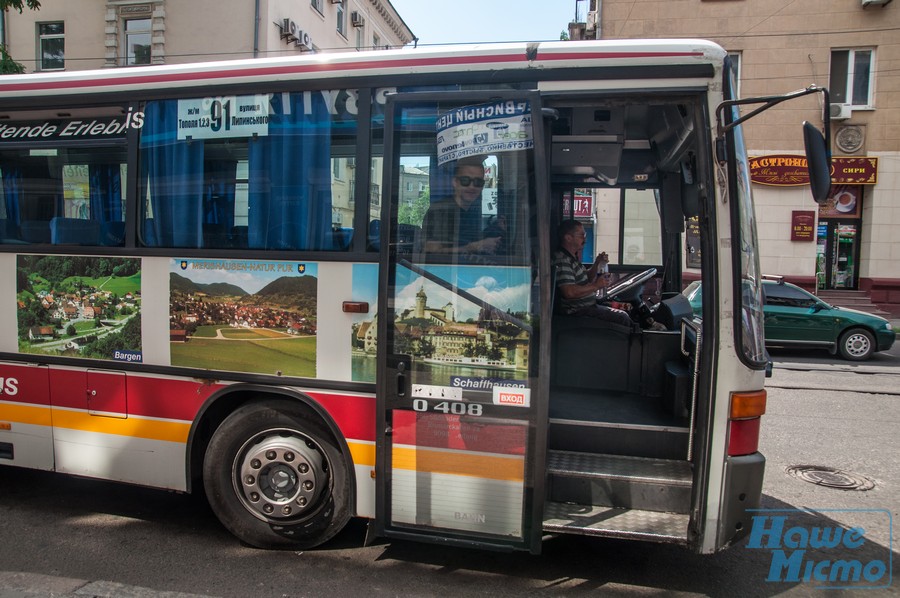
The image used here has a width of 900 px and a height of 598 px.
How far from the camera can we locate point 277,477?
4023 millimetres

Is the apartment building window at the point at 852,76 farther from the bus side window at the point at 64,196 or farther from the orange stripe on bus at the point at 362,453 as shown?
the bus side window at the point at 64,196

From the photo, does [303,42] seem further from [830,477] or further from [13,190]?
[830,477]

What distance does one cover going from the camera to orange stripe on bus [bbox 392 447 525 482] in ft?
11.6

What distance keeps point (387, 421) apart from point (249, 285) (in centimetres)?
123

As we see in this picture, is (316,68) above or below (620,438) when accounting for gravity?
above

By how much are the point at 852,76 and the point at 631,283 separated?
18.1 meters

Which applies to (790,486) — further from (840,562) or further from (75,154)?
(75,154)

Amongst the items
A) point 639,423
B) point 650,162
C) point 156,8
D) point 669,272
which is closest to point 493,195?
point 639,423

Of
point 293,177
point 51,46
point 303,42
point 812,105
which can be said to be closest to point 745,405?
point 293,177

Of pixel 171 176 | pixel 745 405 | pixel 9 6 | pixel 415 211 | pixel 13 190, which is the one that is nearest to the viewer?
pixel 745 405

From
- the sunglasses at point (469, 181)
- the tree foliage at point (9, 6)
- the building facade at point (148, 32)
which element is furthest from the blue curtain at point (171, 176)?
the building facade at point (148, 32)

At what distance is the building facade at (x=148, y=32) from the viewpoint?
812 inches

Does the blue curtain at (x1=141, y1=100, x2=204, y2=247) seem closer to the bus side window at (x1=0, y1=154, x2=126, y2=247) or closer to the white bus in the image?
the white bus

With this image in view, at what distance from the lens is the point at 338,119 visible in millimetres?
3881
